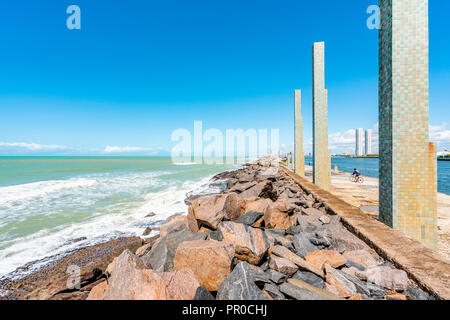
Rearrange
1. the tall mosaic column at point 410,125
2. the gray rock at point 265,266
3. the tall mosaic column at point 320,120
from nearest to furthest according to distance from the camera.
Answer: the gray rock at point 265,266 → the tall mosaic column at point 410,125 → the tall mosaic column at point 320,120

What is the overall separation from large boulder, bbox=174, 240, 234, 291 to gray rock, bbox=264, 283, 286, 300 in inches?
16.5

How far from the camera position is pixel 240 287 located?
6.55 feet

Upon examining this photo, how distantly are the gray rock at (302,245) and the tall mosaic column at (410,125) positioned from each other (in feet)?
5.78

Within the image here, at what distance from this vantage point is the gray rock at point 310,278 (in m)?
2.23

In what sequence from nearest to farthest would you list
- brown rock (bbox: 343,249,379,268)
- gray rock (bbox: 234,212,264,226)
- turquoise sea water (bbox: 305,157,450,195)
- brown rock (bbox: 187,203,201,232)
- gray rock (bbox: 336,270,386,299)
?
1. gray rock (bbox: 336,270,386,299)
2. brown rock (bbox: 343,249,379,268)
3. gray rock (bbox: 234,212,264,226)
4. brown rock (bbox: 187,203,201,232)
5. turquoise sea water (bbox: 305,157,450,195)

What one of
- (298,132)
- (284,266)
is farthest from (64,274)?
(298,132)

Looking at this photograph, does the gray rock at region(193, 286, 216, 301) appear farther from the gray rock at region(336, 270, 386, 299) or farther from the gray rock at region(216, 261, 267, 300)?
the gray rock at region(336, 270, 386, 299)

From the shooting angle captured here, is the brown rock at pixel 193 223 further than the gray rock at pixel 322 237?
Yes

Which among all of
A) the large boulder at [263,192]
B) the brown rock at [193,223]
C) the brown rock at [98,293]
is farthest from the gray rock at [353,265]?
the large boulder at [263,192]

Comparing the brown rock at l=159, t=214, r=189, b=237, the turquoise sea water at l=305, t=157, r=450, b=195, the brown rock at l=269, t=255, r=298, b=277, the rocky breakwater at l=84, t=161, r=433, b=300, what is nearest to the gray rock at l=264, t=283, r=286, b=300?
the rocky breakwater at l=84, t=161, r=433, b=300

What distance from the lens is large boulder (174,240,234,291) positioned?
2.23 metres

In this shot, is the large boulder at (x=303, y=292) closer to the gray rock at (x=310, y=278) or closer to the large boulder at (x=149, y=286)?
the gray rock at (x=310, y=278)
